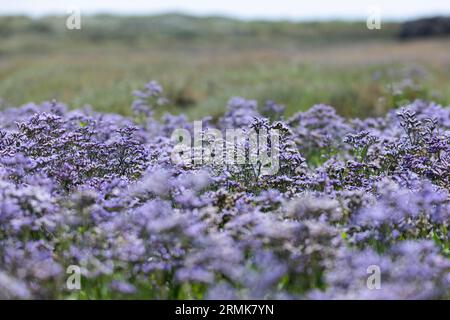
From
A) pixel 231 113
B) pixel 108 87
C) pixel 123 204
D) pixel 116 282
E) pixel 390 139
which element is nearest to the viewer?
pixel 116 282

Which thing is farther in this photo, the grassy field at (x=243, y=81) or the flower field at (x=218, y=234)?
the grassy field at (x=243, y=81)

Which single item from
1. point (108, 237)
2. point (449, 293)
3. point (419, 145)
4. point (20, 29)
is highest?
point (20, 29)

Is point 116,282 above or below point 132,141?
below

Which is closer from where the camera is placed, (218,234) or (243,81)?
(218,234)

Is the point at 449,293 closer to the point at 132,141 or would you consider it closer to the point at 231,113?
the point at 132,141

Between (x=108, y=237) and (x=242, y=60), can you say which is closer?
(x=108, y=237)

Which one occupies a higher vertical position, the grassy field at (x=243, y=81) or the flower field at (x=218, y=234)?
the grassy field at (x=243, y=81)

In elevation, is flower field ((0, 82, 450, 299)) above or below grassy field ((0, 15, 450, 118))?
below

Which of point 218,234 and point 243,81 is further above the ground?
point 243,81

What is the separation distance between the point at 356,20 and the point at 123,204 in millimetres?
71636

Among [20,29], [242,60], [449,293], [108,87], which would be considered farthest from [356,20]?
[449,293]

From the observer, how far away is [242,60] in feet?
75.7

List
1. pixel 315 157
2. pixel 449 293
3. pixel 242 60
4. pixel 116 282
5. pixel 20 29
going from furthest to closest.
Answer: pixel 20 29 < pixel 242 60 < pixel 315 157 < pixel 449 293 < pixel 116 282

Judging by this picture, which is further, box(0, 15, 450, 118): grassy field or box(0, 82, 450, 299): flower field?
box(0, 15, 450, 118): grassy field
